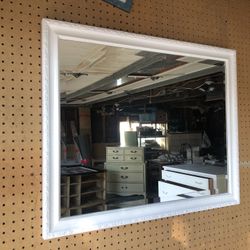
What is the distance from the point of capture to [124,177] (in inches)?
46.8

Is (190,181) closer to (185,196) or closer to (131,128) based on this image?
(185,196)

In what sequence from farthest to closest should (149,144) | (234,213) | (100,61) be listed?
1. (149,144)
2. (234,213)
3. (100,61)

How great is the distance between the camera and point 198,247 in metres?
1.11

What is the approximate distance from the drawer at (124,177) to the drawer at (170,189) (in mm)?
90

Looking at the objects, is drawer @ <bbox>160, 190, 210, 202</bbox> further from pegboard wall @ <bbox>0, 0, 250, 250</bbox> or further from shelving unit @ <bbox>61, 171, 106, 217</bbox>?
shelving unit @ <bbox>61, 171, 106, 217</bbox>

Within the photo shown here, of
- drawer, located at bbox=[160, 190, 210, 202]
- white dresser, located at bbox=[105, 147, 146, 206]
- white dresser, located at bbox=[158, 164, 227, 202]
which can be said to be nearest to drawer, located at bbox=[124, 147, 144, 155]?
white dresser, located at bbox=[105, 147, 146, 206]

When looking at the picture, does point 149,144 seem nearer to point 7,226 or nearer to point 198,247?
point 198,247

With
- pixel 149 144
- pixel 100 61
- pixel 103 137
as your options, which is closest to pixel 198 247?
pixel 149 144

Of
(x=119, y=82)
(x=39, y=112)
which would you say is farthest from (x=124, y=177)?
(x=39, y=112)

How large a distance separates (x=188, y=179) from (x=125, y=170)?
33 cm

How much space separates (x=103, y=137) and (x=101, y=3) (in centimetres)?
50

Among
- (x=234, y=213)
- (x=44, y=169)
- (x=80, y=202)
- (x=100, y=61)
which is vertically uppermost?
(x=100, y=61)

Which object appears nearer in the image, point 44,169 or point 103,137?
point 44,169

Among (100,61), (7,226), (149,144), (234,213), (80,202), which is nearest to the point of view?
(7,226)
